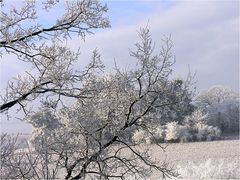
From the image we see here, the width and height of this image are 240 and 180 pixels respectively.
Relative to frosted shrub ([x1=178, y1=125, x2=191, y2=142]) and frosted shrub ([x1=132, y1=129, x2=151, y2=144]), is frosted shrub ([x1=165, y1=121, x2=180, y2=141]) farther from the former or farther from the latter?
frosted shrub ([x1=132, y1=129, x2=151, y2=144])

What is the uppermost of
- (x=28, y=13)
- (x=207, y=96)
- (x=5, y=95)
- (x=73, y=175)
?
(x=207, y=96)

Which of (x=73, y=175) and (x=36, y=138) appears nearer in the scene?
(x=73, y=175)

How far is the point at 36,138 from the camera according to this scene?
30.7 ft

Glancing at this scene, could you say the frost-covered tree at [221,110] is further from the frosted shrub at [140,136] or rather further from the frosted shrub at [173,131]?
the frosted shrub at [140,136]

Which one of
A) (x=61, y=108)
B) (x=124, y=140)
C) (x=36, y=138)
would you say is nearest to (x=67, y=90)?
(x=61, y=108)

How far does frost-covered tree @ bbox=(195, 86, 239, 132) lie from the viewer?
38091 millimetres

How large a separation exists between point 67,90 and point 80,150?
122 cm

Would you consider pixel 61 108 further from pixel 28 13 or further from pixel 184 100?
pixel 184 100

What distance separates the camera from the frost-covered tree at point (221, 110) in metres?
38.1

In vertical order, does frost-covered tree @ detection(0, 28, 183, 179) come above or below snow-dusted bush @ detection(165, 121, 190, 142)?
below

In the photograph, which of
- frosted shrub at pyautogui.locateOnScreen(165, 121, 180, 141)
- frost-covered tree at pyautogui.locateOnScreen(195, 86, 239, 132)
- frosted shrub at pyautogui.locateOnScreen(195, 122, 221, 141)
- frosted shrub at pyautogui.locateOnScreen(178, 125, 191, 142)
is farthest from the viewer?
frost-covered tree at pyautogui.locateOnScreen(195, 86, 239, 132)

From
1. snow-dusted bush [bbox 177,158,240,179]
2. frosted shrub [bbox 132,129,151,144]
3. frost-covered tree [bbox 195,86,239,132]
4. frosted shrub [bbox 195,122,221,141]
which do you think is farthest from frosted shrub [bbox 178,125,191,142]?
frosted shrub [bbox 132,129,151,144]

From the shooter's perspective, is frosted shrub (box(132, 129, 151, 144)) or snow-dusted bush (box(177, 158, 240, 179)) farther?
snow-dusted bush (box(177, 158, 240, 179))

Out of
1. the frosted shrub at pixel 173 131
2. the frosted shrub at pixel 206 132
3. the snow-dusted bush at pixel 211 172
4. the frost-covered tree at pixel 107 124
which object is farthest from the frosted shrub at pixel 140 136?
the frosted shrub at pixel 206 132
